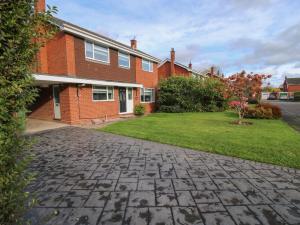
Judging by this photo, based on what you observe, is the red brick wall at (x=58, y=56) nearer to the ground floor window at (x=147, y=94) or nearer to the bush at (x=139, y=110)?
the bush at (x=139, y=110)

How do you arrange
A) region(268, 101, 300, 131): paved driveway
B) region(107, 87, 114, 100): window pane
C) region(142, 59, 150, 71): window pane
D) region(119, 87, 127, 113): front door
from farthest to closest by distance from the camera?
region(142, 59, 150, 71): window pane
region(119, 87, 127, 113): front door
region(107, 87, 114, 100): window pane
region(268, 101, 300, 131): paved driveway

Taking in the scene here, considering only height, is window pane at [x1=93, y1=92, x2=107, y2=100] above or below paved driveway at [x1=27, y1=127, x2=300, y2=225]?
above

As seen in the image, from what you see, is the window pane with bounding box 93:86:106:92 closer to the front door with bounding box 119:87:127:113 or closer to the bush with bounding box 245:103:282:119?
the front door with bounding box 119:87:127:113

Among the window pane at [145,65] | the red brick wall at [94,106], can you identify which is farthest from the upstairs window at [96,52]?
the window pane at [145,65]

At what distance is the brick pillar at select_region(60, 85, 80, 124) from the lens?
40.3 ft

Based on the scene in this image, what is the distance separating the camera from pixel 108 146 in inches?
295

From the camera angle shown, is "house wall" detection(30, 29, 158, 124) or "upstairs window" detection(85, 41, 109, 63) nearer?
"house wall" detection(30, 29, 158, 124)

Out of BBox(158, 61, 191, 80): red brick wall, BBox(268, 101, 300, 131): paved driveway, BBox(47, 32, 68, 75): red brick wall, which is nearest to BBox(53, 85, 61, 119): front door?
BBox(47, 32, 68, 75): red brick wall

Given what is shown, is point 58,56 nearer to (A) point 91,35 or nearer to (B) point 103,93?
(A) point 91,35

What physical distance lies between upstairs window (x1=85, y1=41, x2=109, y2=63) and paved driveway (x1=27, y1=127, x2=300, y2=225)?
8960 millimetres

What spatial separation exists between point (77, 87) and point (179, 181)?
1024 cm

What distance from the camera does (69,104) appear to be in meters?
12.3

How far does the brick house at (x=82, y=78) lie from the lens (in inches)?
484

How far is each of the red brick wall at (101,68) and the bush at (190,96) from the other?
468 centimetres
